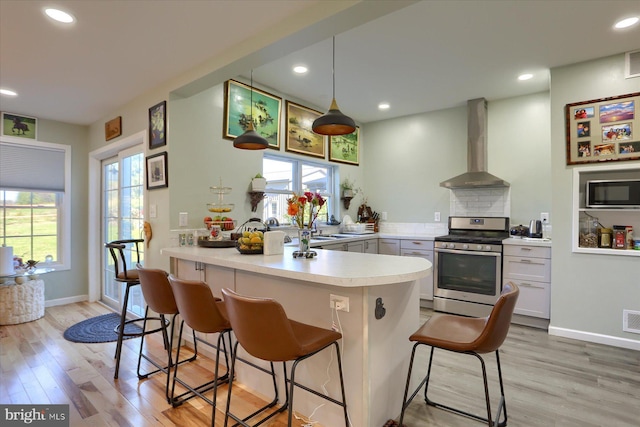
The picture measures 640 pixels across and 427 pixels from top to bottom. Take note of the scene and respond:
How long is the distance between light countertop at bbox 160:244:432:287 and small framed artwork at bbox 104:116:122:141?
2212 millimetres

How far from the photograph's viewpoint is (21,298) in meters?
3.78

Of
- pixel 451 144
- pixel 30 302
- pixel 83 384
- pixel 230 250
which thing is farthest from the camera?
pixel 451 144

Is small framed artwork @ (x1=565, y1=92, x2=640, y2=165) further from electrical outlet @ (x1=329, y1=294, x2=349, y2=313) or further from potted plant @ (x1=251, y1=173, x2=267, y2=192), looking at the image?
potted plant @ (x1=251, y1=173, x2=267, y2=192)

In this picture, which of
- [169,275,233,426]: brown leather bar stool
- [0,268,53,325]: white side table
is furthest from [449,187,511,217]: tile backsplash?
[0,268,53,325]: white side table

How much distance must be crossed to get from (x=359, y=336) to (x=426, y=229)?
141 inches

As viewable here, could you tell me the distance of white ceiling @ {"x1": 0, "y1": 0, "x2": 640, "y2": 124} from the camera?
A: 7.02ft

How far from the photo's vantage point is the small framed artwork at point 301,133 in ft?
14.0

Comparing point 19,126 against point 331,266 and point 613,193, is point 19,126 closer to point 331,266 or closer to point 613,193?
point 331,266

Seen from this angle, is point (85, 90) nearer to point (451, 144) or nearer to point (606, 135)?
point (451, 144)

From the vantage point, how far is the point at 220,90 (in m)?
3.46

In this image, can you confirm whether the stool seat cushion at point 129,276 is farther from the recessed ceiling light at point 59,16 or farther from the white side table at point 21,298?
the white side table at point 21,298

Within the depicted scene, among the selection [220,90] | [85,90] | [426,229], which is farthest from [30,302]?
[426,229]

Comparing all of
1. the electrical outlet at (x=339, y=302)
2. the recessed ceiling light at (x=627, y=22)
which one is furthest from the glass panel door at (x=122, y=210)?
the recessed ceiling light at (x=627, y=22)

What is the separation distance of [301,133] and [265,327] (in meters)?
3.42
